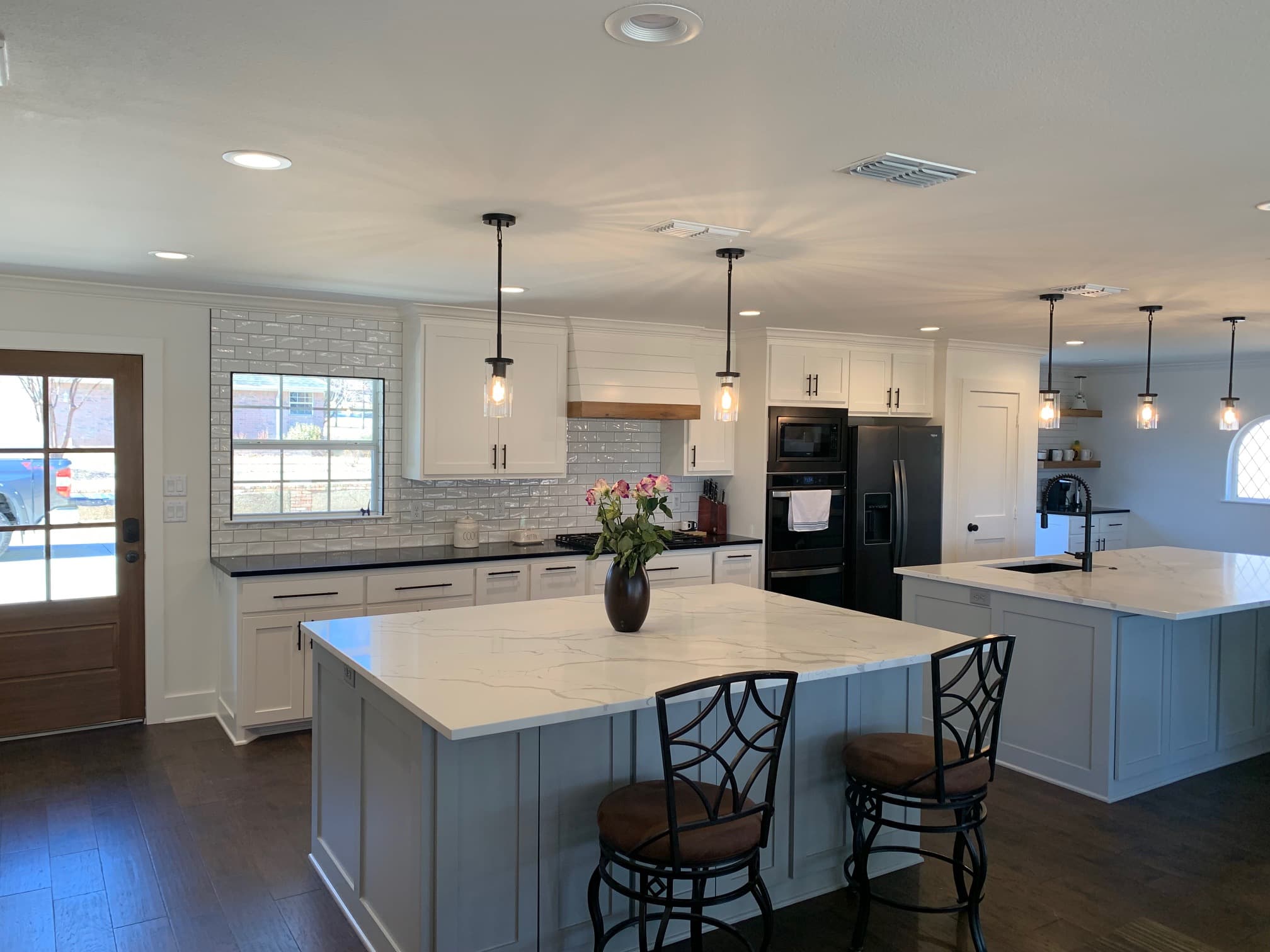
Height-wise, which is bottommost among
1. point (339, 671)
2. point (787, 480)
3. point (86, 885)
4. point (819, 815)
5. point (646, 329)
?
point (86, 885)

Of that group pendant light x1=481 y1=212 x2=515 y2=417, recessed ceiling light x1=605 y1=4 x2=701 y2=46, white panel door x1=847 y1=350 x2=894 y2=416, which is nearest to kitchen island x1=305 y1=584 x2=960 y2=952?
pendant light x1=481 y1=212 x2=515 y2=417

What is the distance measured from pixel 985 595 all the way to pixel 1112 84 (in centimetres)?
298

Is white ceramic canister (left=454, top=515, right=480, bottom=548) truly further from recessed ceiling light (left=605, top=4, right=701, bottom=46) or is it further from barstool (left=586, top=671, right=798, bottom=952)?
recessed ceiling light (left=605, top=4, right=701, bottom=46)

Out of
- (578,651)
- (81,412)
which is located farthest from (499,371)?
(81,412)

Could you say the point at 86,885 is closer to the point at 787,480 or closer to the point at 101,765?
the point at 101,765

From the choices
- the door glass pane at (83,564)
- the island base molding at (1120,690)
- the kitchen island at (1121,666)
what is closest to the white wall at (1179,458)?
the kitchen island at (1121,666)

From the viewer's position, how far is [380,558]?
4844mm

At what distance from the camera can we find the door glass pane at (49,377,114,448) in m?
4.50

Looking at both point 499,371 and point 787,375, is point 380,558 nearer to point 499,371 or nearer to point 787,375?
point 499,371

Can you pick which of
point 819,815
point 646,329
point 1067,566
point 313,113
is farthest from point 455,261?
point 1067,566

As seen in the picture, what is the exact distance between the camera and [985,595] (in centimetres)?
440

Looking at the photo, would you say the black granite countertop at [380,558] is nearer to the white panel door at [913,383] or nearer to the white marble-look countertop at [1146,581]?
the white marble-look countertop at [1146,581]

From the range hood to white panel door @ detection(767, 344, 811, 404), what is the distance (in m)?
0.50

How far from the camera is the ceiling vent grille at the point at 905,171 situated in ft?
7.82
